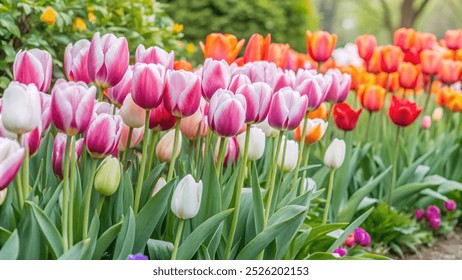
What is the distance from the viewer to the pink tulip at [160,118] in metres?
1.70

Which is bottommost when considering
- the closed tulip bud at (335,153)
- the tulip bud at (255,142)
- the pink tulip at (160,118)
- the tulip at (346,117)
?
the tulip at (346,117)

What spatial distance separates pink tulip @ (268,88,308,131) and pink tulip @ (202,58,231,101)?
124 millimetres

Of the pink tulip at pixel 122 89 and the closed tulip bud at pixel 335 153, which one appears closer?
the pink tulip at pixel 122 89

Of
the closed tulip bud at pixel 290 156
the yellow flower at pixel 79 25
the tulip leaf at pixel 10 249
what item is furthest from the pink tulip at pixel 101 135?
the yellow flower at pixel 79 25

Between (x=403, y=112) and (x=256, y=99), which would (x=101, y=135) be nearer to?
(x=256, y=99)

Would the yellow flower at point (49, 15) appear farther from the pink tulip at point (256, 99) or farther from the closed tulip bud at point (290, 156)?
the pink tulip at point (256, 99)

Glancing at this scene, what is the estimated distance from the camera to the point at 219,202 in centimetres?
173

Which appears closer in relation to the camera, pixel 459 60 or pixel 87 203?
pixel 87 203

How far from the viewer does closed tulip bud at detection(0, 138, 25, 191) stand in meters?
1.27

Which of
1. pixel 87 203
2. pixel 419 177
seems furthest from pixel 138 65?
pixel 419 177

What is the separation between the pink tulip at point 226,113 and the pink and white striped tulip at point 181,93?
4 cm
